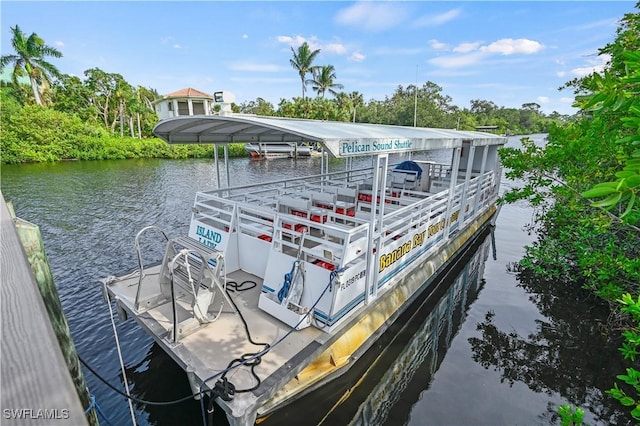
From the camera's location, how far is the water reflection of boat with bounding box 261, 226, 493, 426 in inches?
181

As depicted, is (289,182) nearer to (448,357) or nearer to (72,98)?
(448,357)

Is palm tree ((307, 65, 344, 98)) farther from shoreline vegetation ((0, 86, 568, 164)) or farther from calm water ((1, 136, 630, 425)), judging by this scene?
calm water ((1, 136, 630, 425))

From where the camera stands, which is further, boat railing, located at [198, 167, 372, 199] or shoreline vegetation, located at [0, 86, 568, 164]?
shoreline vegetation, located at [0, 86, 568, 164]

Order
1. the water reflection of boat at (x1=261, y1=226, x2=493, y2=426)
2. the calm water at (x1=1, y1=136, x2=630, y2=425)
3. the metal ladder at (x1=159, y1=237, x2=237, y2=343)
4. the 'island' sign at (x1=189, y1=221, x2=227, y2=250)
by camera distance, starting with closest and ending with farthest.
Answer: the metal ladder at (x1=159, y1=237, x2=237, y2=343) < the water reflection of boat at (x1=261, y1=226, x2=493, y2=426) < the calm water at (x1=1, y1=136, x2=630, y2=425) < the 'island' sign at (x1=189, y1=221, x2=227, y2=250)

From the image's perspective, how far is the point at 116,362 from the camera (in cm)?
541

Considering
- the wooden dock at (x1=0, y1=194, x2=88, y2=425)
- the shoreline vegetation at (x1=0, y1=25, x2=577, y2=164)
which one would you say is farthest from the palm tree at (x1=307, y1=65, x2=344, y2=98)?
the wooden dock at (x1=0, y1=194, x2=88, y2=425)

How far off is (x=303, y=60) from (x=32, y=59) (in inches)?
1208

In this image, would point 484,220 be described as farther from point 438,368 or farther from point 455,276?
point 438,368

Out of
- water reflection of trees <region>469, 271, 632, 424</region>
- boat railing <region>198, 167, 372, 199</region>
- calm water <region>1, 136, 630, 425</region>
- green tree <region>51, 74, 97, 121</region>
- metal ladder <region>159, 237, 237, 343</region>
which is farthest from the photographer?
green tree <region>51, 74, 97, 121</region>

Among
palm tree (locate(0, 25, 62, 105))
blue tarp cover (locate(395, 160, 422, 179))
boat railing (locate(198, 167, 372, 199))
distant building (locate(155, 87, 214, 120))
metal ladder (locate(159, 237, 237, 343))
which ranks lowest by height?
metal ladder (locate(159, 237, 237, 343))

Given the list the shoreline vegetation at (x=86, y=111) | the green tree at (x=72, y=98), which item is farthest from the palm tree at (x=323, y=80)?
the green tree at (x=72, y=98)

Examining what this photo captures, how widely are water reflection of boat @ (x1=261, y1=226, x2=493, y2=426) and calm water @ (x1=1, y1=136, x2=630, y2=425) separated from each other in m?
0.02

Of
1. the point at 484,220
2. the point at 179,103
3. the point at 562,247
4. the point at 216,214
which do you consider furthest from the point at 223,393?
the point at 179,103

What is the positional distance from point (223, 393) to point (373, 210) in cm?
294
